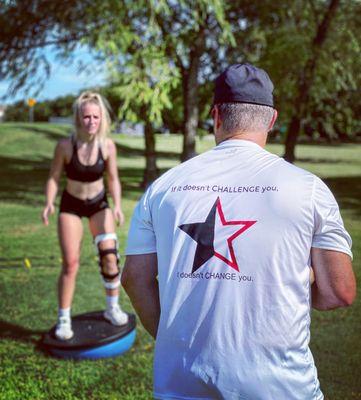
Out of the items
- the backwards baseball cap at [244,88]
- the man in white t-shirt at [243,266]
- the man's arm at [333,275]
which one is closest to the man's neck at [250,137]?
the man in white t-shirt at [243,266]

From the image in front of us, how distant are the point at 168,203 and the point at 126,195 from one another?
Answer: 15.7 m

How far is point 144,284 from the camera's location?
2320 millimetres

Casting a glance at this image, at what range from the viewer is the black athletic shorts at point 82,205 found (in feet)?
18.2

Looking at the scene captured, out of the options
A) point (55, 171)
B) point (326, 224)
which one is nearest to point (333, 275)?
point (326, 224)

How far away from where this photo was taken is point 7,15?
16859mm

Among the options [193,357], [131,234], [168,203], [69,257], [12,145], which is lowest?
[12,145]

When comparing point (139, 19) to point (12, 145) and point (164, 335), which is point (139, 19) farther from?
point (12, 145)

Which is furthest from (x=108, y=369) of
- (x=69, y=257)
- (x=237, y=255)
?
(x=237, y=255)

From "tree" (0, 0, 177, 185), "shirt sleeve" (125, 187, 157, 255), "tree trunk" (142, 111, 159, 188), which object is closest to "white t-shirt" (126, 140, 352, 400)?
"shirt sleeve" (125, 187, 157, 255)

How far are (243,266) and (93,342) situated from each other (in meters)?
3.49

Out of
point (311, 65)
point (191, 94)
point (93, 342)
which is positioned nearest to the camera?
point (93, 342)

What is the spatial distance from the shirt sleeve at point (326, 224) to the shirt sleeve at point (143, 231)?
64 cm

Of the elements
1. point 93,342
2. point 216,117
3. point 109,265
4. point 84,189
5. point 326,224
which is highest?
point 216,117

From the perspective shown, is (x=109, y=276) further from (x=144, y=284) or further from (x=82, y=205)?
(x=144, y=284)
